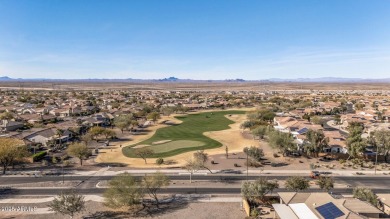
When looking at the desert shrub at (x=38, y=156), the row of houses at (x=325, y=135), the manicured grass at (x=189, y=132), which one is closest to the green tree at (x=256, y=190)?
the manicured grass at (x=189, y=132)

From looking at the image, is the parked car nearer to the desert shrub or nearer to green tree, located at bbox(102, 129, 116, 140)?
green tree, located at bbox(102, 129, 116, 140)

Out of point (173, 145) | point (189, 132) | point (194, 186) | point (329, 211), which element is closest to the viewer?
point (329, 211)

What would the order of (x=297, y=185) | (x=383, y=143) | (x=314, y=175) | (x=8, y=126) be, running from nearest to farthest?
(x=297, y=185)
(x=314, y=175)
(x=383, y=143)
(x=8, y=126)

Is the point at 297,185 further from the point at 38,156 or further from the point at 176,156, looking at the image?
the point at 38,156

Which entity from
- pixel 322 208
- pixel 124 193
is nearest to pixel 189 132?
pixel 124 193

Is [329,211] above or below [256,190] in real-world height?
above

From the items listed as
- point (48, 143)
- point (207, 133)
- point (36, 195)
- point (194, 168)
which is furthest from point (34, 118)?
point (194, 168)
